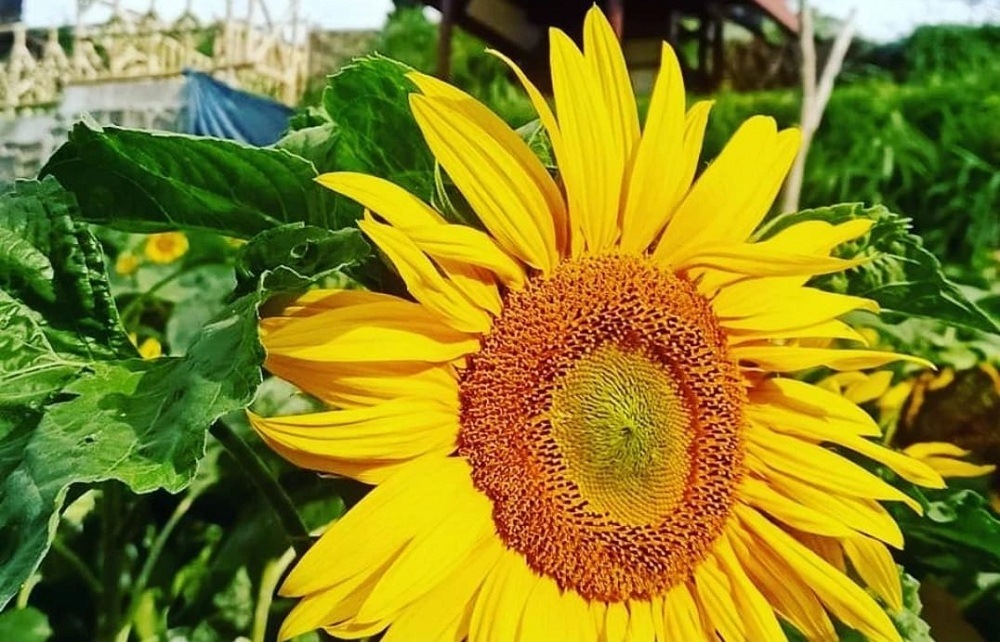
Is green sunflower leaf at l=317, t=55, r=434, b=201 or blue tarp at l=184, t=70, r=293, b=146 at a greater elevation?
green sunflower leaf at l=317, t=55, r=434, b=201

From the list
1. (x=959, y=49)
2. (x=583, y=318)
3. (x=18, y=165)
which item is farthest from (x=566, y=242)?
(x=18, y=165)

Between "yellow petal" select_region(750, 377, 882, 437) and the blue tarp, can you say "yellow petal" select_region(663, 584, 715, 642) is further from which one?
the blue tarp

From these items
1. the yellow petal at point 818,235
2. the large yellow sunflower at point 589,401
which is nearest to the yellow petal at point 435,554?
the large yellow sunflower at point 589,401

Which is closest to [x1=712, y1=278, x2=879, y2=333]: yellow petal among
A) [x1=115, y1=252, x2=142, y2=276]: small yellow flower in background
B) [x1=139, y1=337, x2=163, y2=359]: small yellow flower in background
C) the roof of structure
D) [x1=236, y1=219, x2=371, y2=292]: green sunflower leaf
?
[x1=236, y1=219, x2=371, y2=292]: green sunflower leaf

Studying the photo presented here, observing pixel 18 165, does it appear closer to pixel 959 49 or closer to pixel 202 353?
pixel 959 49

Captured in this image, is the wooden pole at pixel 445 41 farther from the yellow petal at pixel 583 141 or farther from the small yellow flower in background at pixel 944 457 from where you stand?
the yellow petal at pixel 583 141

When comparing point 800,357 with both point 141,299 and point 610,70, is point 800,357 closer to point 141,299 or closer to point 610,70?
point 610,70

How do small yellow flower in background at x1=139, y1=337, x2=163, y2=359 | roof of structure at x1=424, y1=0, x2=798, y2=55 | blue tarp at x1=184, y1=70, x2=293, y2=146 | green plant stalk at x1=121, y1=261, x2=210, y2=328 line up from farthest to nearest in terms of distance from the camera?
roof of structure at x1=424, y1=0, x2=798, y2=55
blue tarp at x1=184, y1=70, x2=293, y2=146
green plant stalk at x1=121, y1=261, x2=210, y2=328
small yellow flower in background at x1=139, y1=337, x2=163, y2=359
